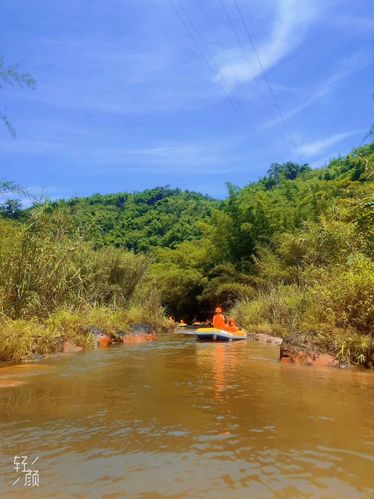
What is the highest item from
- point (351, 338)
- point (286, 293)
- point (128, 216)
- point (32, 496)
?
point (128, 216)

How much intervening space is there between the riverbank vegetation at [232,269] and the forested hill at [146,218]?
324 inches

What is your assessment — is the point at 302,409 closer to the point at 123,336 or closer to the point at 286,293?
the point at 123,336

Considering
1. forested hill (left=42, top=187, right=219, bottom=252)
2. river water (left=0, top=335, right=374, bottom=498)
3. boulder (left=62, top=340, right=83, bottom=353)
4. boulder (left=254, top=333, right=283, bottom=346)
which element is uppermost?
forested hill (left=42, top=187, right=219, bottom=252)

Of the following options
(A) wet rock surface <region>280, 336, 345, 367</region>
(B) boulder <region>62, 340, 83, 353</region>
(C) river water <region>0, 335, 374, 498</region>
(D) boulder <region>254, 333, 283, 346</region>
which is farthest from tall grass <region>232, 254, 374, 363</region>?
(B) boulder <region>62, 340, 83, 353</region>

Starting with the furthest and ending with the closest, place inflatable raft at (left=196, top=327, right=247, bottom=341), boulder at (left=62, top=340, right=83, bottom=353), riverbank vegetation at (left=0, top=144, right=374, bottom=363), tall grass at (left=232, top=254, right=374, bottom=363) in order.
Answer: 1. inflatable raft at (left=196, top=327, right=247, bottom=341)
2. boulder at (left=62, top=340, right=83, bottom=353)
3. riverbank vegetation at (left=0, top=144, right=374, bottom=363)
4. tall grass at (left=232, top=254, right=374, bottom=363)

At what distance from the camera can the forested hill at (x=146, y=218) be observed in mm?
46062

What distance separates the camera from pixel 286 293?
642 inches

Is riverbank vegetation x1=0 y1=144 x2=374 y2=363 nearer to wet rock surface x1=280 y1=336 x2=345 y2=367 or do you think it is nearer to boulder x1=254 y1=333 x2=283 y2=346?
wet rock surface x1=280 y1=336 x2=345 y2=367

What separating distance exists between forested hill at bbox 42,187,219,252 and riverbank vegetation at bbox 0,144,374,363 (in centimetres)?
822

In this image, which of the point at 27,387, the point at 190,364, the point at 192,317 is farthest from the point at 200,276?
the point at 27,387

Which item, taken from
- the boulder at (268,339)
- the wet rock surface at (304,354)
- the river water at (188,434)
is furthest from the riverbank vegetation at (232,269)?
the river water at (188,434)

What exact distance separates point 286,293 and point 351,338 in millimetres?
8323

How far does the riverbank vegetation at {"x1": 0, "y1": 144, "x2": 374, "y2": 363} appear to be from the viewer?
8.80m

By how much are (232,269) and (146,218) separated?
2708 centimetres
